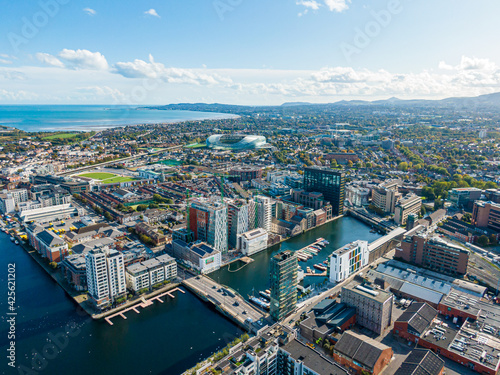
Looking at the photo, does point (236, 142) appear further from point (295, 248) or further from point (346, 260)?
point (346, 260)

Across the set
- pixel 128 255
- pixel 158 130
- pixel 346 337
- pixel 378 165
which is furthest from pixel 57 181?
pixel 158 130

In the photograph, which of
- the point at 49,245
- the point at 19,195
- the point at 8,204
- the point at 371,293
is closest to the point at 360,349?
the point at 371,293

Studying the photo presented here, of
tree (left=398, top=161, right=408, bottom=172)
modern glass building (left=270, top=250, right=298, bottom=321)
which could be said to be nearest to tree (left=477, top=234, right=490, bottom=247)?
modern glass building (left=270, top=250, right=298, bottom=321)

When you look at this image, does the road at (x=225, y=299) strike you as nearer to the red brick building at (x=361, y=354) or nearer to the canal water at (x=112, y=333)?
the canal water at (x=112, y=333)

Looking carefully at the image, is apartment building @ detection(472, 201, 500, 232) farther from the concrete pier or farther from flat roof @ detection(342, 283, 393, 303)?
the concrete pier

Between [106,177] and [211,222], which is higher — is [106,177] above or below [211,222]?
below

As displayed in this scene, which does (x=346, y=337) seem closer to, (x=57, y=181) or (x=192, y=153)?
(x=57, y=181)
